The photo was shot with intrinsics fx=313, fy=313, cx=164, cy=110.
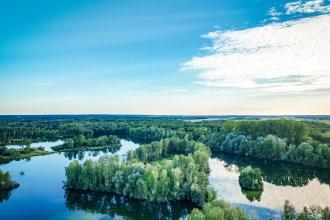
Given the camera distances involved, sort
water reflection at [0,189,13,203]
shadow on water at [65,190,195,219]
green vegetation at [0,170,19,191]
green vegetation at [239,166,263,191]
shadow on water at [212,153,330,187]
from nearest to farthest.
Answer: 1. shadow on water at [65,190,195,219]
2. water reflection at [0,189,13,203]
3. green vegetation at [239,166,263,191]
4. green vegetation at [0,170,19,191]
5. shadow on water at [212,153,330,187]


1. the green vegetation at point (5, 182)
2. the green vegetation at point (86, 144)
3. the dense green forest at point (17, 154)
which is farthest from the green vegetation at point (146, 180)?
the green vegetation at point (86, 144)

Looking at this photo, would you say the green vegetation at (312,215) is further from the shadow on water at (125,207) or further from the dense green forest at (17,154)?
the dense green forest at (17,154)

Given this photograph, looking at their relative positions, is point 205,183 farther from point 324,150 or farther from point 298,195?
point 324,150

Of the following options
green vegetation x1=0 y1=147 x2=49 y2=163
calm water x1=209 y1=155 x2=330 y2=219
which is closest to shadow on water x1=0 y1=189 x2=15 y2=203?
green vegetation x1=0 y1=147 x2=49 y2=163

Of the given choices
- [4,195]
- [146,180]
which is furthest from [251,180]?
[4,195]

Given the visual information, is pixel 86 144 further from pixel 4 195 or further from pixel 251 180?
pixel 251 180

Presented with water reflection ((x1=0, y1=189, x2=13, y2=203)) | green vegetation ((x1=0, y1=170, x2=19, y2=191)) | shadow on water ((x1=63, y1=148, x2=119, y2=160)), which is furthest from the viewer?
shadow on water ((x1=63, y1=148, x2=119, y2=160))

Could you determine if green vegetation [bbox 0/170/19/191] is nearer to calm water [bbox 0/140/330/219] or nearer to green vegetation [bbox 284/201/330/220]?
calm water [bbox 0/140/330/219]

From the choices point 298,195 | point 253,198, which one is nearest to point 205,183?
point 253,198
